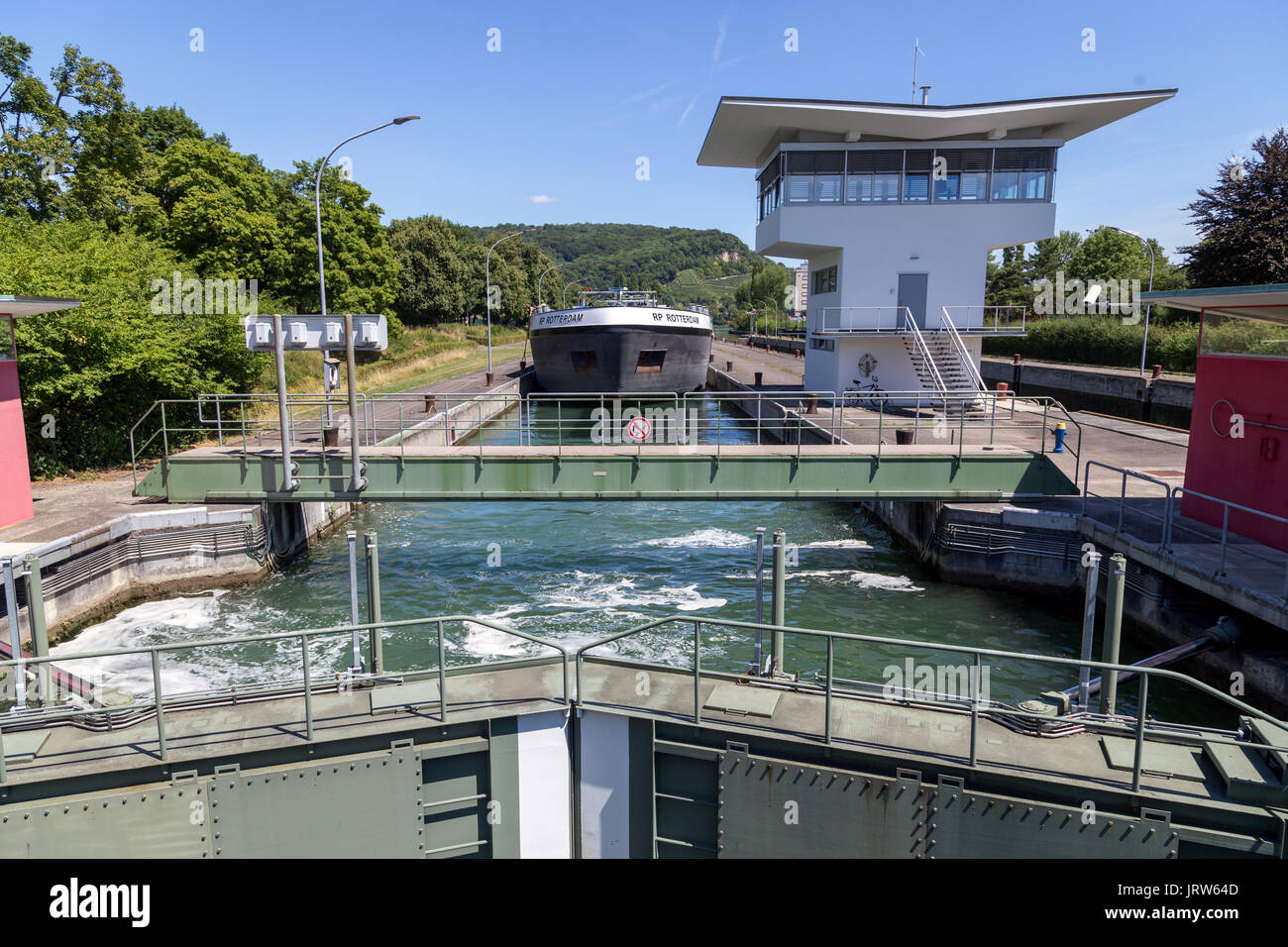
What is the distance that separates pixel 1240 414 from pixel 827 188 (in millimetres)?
17899

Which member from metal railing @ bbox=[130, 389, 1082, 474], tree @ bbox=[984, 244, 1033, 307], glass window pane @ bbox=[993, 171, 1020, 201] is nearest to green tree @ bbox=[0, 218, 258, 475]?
metal railing @ bbox=[130, 389, 1082, 474]

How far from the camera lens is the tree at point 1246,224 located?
96.0ft

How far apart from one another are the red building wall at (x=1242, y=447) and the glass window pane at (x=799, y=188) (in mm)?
16563

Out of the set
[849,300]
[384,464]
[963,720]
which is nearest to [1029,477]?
[963,720]

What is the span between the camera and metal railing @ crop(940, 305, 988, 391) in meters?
25.3

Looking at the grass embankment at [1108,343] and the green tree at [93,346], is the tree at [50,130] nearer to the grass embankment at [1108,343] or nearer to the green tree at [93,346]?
the green tree at [93,346]

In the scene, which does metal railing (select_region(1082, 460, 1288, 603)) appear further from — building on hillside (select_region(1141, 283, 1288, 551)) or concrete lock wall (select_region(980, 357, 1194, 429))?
concrete lock wall (select_region(980, 357, 1194, 429))

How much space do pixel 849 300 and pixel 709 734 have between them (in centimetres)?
2341

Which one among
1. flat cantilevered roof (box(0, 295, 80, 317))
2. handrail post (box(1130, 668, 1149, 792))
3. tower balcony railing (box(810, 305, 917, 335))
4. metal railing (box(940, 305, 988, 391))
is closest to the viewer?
handrail post (box(1130, 668, 1149, 792))

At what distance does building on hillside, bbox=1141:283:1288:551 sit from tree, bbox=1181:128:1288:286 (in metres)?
21.6

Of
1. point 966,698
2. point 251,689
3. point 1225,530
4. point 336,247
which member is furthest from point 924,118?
point 336,247

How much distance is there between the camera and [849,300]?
27469mm

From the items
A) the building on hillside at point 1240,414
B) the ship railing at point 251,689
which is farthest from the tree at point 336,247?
the building on hillside at point 1240,414
